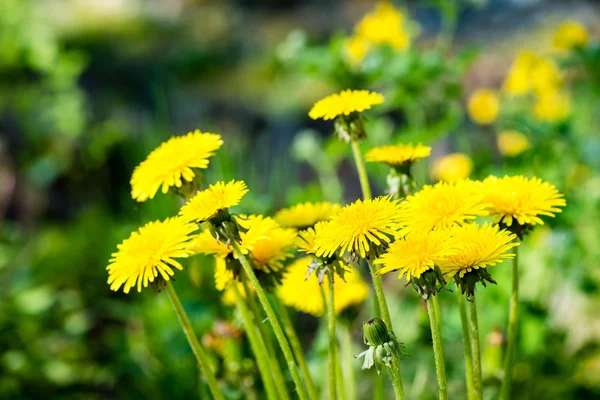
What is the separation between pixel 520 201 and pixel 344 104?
0.23 meters

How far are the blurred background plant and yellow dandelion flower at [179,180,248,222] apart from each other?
0.46 m

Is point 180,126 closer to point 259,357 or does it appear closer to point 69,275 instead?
point 69,275

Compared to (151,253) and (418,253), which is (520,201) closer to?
(418,253)

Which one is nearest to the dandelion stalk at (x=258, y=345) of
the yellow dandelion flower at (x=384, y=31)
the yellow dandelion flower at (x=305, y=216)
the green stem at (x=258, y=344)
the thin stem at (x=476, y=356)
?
the green stem at (x=258, y=344)

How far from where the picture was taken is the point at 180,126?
3.90 metres

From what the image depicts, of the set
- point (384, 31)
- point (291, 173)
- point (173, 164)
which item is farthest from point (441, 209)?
point (291, 173)

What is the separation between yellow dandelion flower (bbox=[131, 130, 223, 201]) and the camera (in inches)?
29.1

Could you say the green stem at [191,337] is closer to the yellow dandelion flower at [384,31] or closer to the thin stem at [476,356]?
the thin stem at [476,356]

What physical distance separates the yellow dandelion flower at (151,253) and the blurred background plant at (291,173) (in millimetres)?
425

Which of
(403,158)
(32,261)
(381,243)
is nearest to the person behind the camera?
(381,243)

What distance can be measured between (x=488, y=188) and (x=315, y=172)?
2517mm

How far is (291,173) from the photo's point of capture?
3.24 metres

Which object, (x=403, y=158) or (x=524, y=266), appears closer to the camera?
(x=403, y=158)

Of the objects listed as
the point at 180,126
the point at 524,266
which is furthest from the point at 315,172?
the point at 524,266
